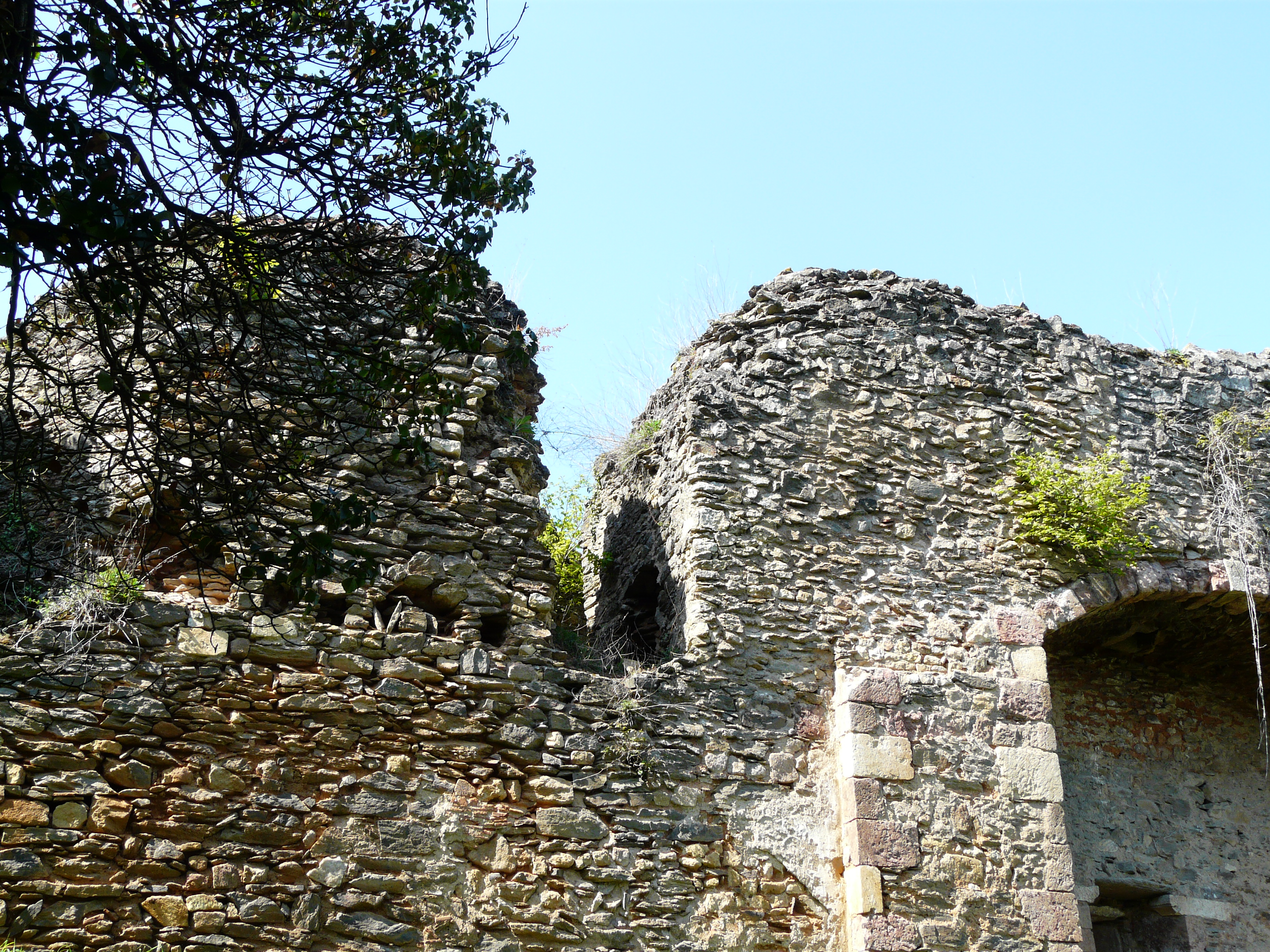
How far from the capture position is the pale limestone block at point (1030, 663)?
628 centimetres

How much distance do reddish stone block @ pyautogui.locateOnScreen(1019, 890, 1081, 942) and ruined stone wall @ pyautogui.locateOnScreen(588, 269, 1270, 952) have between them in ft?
0.04

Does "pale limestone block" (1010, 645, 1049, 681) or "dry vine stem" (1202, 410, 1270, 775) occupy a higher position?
"dry vine stem" (1202, 410, 1270, 775)

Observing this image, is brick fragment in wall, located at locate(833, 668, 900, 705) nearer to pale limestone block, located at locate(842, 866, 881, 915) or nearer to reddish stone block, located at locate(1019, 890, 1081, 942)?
pale limestone block, located at locate(842, 866, 881, 915)

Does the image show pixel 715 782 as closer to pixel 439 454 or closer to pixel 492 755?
pixel 492 755

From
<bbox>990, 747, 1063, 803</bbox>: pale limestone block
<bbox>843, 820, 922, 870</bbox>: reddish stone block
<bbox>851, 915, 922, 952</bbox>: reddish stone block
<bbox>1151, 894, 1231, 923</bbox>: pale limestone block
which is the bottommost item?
<bbox>851, 915, 922, 952</bbox>: reddish stone block

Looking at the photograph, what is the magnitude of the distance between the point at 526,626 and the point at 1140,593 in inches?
149

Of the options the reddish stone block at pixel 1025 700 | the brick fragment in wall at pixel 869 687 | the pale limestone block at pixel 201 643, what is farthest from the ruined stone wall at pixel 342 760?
the reddish stone block at pixel 1025 700

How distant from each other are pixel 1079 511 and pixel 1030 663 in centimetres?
101

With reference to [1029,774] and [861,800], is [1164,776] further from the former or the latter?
[861,800]

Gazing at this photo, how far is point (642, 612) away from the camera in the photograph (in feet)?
24.0

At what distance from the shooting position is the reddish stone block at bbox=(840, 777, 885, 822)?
18.3ft

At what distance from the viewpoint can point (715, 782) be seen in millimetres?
5562

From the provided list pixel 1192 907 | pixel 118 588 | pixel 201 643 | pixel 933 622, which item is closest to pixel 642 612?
pixel 933 622

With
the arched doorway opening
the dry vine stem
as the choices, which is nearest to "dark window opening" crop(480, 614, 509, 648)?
the arched doorway opening
